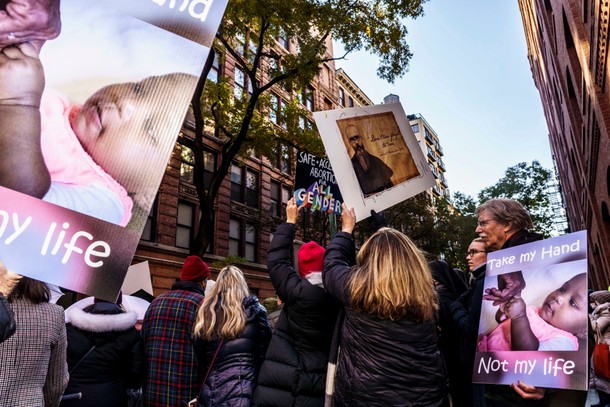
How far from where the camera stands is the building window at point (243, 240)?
71.1 feet

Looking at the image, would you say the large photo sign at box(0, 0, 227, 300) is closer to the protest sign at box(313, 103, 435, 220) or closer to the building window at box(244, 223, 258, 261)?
the protest sign at box(313, 103, 435, 220)

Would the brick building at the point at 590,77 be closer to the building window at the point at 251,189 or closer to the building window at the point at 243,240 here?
the building window at the point at 243,240

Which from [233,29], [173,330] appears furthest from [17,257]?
[233,29]

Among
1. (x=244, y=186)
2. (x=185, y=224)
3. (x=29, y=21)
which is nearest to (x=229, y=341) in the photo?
(x=29, y=21)

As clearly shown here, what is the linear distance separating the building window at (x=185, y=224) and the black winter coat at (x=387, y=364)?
678 inches

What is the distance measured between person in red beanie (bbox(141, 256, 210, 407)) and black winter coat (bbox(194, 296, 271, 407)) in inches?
5.5

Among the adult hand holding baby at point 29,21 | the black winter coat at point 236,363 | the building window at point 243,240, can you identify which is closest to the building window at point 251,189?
the building window at point 243,240

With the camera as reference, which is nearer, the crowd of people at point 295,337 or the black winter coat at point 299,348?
the crowd of people at point 295,337

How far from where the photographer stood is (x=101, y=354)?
134 inches

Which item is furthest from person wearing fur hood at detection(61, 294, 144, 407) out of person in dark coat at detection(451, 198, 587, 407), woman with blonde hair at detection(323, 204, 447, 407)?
person in dark coat at detection(451, 198, 587, 407)

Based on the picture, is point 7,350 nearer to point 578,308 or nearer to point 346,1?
point 578,308

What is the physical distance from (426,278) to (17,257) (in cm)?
193

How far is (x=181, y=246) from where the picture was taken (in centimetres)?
1878

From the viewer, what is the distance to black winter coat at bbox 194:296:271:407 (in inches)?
128
